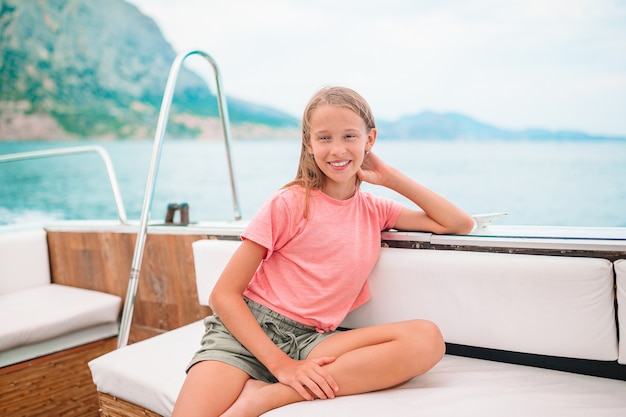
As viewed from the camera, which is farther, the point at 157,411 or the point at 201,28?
the point at 201,28

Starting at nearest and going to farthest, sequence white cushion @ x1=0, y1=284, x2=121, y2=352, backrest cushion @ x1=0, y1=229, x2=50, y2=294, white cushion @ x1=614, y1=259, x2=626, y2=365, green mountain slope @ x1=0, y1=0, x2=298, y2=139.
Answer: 1. white cushion @ x1=614, y1=259, x2=626, y2=365
2. white cushion @ x1=0, y1=284, x2=121, y2=352
3. backrest cushion @ x1=0, y1=229, x2=50, y2=294
4. green mountain slope @ x1=0, y1=0, x2=298, y2=139

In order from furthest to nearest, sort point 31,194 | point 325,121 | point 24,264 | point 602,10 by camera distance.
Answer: point 31,194
point 602,10
point 24,264
point 325,121

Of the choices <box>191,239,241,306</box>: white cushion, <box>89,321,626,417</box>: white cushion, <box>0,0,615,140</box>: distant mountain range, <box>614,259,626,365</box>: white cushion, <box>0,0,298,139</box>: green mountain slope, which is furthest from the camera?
<box>0,0,298,139</box>: green mountain slope

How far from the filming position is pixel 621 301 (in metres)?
1.20

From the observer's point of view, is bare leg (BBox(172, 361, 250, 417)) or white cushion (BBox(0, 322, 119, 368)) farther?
white cushion (BBox(0, 322, 119, 368))

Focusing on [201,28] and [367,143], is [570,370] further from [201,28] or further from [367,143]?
[201,28]

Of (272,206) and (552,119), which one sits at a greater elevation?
(552,119)

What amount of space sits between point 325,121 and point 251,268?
1.44 feet

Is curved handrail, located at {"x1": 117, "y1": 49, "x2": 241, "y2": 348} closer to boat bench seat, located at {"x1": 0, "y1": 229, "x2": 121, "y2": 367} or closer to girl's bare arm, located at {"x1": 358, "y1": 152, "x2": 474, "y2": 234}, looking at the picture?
boat bench seat, located at {"x1": 0, "y1": 229, "x2": 121, "y2": 367}

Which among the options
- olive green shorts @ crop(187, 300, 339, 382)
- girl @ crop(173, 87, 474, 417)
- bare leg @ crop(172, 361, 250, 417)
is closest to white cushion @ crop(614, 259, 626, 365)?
girl @ crop(173, 87, 474, 417)

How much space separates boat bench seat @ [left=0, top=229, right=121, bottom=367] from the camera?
6.60ft

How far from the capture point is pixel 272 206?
1360 mm

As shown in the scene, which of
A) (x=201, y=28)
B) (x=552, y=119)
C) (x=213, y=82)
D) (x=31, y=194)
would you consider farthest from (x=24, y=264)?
(x=201, y=28)

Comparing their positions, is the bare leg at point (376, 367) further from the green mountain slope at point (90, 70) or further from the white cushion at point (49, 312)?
the green mountain slope at point (90, 70)
